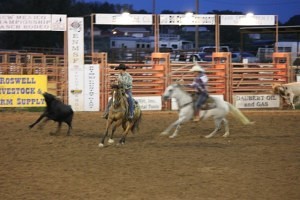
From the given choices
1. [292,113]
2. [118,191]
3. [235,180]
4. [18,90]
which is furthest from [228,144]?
[18,90]

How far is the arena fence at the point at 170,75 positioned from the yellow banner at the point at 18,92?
881 mm

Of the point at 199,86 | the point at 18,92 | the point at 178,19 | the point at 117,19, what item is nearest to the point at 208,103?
the point at 199,86

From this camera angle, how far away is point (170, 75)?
22719 millimetres

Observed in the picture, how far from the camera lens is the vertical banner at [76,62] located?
21125 millimetres

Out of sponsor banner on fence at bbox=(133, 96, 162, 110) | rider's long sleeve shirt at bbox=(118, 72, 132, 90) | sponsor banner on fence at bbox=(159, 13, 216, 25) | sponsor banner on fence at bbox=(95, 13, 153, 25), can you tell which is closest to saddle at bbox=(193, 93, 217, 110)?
rider's long sleeve shirt at bbox=(118, 72, 132, 90)

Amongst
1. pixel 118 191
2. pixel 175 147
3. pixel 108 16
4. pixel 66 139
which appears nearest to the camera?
pixel 118 191

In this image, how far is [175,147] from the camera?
12.5 metres

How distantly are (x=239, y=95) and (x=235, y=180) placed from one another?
14638mm

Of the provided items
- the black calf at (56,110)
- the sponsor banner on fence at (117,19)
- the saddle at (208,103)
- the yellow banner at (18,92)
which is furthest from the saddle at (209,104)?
the sponsor banner on fence at (117,19)

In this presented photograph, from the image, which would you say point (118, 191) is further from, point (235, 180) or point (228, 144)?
point (228, 144)

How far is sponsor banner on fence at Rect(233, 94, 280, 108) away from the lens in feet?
76.3

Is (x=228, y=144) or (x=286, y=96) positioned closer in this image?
(x=228, y=144)

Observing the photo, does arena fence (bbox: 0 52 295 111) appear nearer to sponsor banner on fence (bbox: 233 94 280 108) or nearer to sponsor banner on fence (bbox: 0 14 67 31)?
sponsor banner on fence (bbox: 233 94 280 108)

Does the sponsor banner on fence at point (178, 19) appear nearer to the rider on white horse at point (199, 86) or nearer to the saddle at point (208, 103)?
the saddle at point (208, 103)
